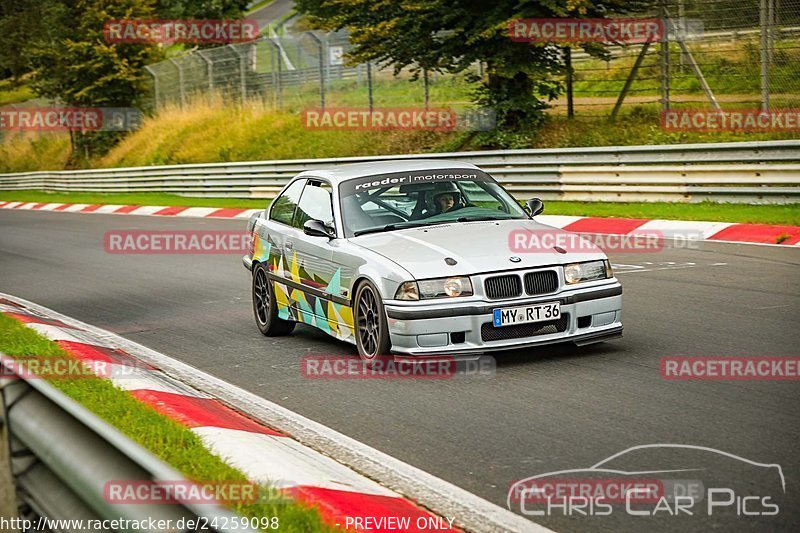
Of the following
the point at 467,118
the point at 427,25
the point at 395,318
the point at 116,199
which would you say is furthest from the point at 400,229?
the point at 116,199

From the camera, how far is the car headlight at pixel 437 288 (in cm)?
758

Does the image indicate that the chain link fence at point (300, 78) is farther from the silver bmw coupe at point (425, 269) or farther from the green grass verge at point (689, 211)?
the silver bmw coupe at point (425, 269)

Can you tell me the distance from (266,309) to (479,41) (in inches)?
528

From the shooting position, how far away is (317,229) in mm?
8781

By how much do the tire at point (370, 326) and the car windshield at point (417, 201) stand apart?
829 millimetres

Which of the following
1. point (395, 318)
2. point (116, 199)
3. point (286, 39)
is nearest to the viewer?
point (395, 318)

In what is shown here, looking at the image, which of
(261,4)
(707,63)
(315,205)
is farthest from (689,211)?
(261,4)

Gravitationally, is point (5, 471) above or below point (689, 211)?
above

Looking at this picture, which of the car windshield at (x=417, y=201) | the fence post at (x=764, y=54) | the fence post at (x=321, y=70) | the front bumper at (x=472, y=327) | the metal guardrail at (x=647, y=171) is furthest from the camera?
the fence post at (x=321, y=70)

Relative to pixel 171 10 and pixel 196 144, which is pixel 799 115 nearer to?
pixel 196 144

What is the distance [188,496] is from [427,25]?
20.6 metres

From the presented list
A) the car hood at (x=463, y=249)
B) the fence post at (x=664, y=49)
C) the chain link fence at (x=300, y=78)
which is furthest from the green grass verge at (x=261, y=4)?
the car hood at (x=463, y=249)

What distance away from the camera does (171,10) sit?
158 feet

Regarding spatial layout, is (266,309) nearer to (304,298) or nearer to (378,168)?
(304,298)
